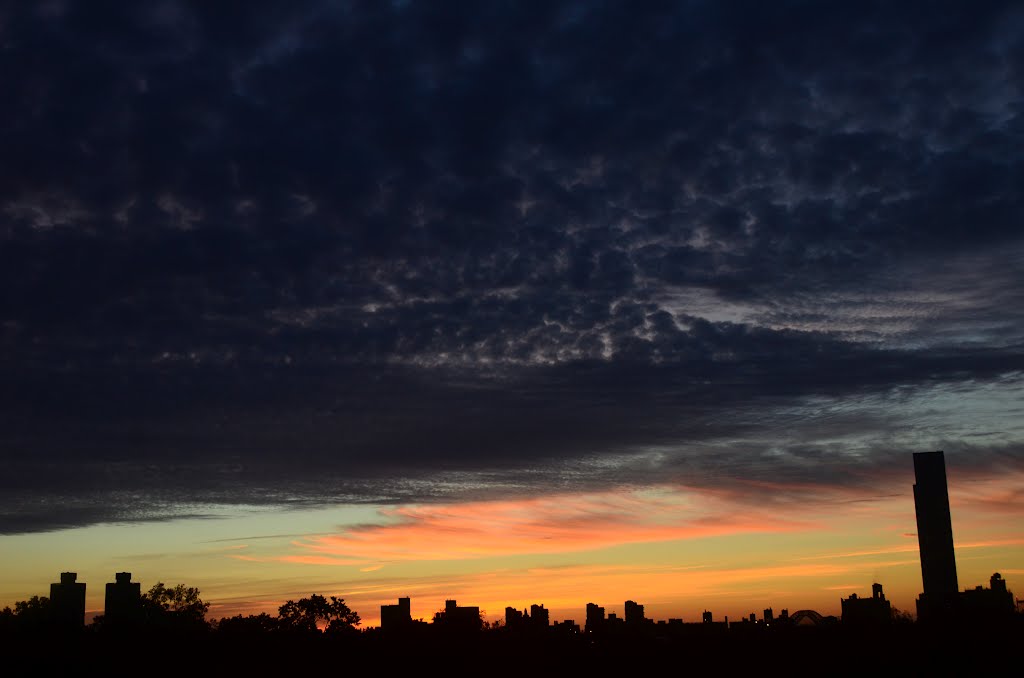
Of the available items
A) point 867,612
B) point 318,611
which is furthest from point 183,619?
point 867,612

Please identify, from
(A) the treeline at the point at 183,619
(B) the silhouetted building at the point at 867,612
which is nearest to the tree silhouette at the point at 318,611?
(A) the treeline at the point at 183,619

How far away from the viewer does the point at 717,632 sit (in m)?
104

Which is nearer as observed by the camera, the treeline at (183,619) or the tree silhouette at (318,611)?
the treeline at (183,619)

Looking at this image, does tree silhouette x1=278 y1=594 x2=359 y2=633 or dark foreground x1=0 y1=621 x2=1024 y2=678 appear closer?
dark foreground x1=0 y1=621 x2=1024 y2=678

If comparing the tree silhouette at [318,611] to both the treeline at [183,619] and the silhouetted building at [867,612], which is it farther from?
the silhouetted building at [867,612]

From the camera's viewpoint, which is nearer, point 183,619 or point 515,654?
point 515,654

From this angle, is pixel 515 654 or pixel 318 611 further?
pixel 318 611

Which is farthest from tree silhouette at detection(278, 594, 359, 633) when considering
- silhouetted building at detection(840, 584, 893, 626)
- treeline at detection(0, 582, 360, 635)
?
silhouetted building at detection(840, 584, 893, 626)

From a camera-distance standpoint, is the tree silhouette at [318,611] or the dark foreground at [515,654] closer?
the dark foreground at [515,654]

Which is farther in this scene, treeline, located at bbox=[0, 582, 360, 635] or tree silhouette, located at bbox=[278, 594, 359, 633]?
tree silhouette, located at bbox=[278, 594, 359, 633]

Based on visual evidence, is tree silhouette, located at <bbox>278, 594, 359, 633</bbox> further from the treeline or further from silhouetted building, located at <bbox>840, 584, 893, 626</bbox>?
silhouetted building, located at <bbox>840, 584, 893, 626</bbox>

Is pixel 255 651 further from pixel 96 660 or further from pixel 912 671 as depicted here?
pixel 912 671

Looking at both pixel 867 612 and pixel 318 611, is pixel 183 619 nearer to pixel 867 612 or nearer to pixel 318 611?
pixel 318 611

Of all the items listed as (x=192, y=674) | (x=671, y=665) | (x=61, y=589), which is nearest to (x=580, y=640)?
(x=671, y=665)
